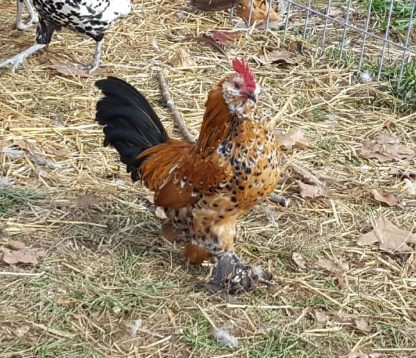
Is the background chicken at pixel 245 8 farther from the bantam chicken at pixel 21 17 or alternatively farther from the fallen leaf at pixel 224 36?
the bantam chicken at pixel 21 17

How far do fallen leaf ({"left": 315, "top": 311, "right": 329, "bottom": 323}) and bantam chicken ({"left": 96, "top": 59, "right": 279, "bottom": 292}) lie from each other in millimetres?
308

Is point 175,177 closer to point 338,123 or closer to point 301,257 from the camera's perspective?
point 301,257

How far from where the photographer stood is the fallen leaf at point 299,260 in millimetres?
3975

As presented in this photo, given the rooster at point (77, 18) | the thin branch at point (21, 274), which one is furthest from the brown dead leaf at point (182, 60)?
the thin branch at point (21, 274)

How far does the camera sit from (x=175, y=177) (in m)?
3.67

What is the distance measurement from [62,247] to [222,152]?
3.11 feet

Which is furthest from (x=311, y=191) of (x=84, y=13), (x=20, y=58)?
Result: (x=20, y=58)

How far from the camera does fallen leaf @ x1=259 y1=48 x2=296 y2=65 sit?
6023 millimetres

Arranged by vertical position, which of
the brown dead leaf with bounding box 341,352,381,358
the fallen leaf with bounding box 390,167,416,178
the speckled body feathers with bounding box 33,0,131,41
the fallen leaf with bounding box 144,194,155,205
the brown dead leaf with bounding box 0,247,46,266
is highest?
the speckled body feathers with bounding box 33,0,131,41

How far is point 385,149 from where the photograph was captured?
5074 mm

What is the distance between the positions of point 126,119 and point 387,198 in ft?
4.99

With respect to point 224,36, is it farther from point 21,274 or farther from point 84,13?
point 21,274

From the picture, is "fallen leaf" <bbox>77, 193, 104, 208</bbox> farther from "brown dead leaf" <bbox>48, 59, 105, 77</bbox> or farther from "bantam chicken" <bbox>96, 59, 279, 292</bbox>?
"brown dead leaf" <bbox>48, 59, 105, 77</bbox>

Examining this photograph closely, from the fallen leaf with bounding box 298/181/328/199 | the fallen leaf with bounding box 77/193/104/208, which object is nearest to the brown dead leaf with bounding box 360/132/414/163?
the fallen leaf with bounding box 298/181/328/199
